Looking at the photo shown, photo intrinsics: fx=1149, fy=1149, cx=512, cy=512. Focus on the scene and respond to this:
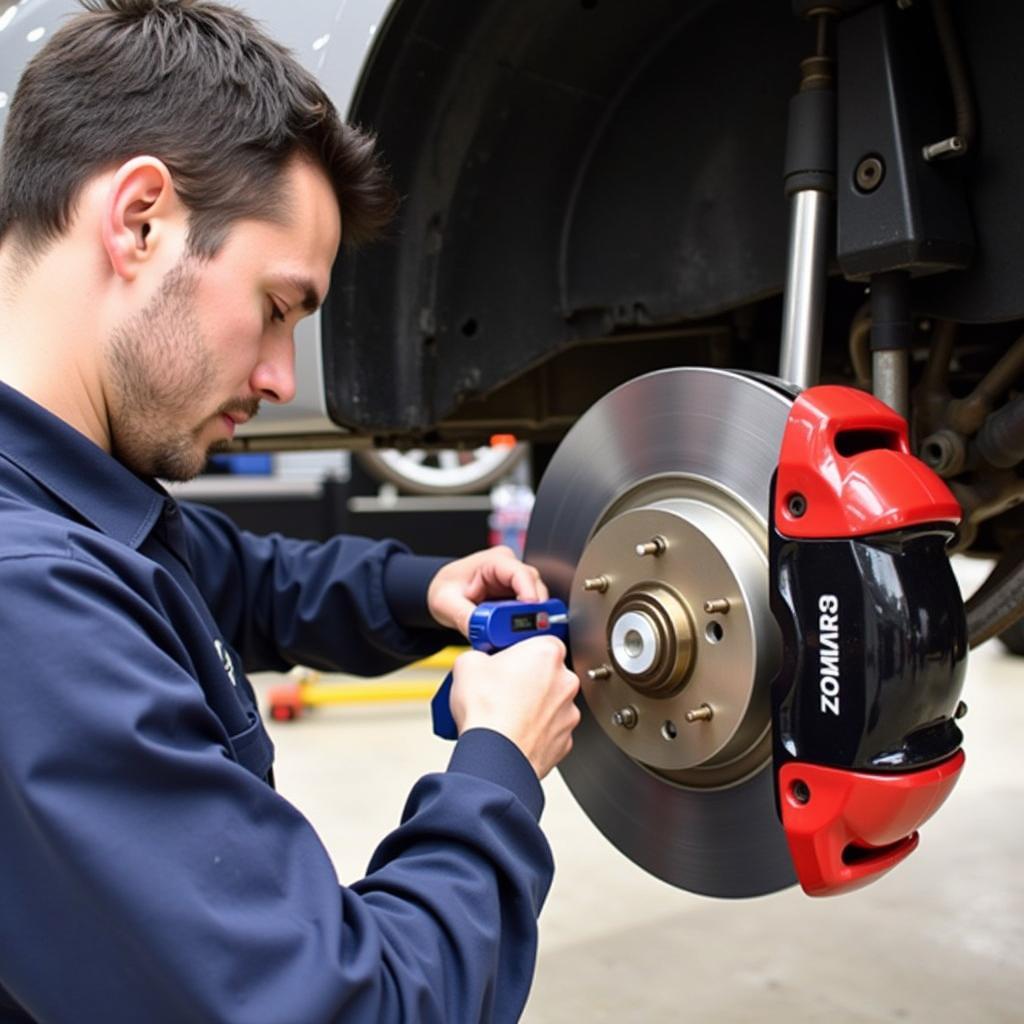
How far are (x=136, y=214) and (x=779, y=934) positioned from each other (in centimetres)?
108

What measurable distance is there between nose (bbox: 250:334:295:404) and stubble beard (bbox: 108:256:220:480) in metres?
0.02

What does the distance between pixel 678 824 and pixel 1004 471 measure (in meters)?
0.37

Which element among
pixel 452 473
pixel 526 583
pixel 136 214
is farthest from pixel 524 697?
pixel 452 473

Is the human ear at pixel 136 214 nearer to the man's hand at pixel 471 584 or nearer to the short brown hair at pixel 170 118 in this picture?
the short brown hair at pixel 170 118

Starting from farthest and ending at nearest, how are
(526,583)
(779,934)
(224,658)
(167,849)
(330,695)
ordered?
1. (330,695)
2. (779,934)
3. (526,583)
4. (224,658)
5. (167,849)

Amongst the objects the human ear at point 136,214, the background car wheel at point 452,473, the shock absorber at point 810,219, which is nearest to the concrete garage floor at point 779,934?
the shock absorber at point 810,219

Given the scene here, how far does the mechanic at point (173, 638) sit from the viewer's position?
0.45 metres

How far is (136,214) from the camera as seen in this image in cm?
60

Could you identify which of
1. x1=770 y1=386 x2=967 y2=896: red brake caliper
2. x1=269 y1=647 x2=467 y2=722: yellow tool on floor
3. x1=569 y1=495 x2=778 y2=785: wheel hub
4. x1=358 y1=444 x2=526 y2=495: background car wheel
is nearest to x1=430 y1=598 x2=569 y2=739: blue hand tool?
x1=569 y1=495 x2=778 y2=785: wheel hub

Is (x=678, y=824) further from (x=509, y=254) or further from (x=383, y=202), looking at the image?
(x=509, y=254)

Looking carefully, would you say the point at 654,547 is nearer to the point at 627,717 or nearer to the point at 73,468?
the point at 627,717

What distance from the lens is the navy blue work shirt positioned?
44cm

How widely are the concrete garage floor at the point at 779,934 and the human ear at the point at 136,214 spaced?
858 mm

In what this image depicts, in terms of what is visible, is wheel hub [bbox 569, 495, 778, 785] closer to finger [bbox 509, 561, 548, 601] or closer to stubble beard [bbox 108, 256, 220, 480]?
finger [bbox 509, 561, 548, 601]
